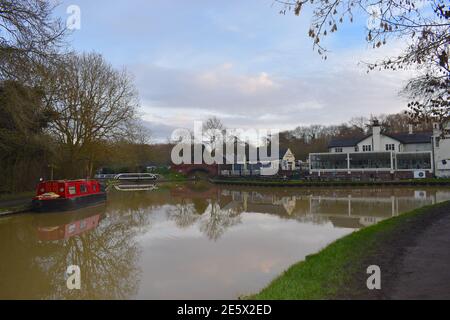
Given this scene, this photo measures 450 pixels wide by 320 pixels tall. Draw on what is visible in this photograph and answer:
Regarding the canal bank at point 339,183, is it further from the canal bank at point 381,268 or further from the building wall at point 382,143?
the canal bank at point 381,268

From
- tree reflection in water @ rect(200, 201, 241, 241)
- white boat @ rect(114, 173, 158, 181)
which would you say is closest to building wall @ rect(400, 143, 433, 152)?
tree reflection in water @ rect(200, 201, 241, 241)

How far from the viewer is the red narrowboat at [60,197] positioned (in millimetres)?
18203

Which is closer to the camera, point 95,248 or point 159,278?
point 159,278

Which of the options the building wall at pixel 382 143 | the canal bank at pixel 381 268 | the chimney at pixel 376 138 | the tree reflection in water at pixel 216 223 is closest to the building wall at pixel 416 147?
the building wall at pixel 382 143

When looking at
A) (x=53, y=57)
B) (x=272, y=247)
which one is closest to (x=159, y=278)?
(x=272, y=247)

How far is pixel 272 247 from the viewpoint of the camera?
1056cm

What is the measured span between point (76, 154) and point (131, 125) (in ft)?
15.9

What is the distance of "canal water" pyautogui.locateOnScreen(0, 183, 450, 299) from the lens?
7168mm

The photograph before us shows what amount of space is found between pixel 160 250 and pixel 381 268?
6.06m

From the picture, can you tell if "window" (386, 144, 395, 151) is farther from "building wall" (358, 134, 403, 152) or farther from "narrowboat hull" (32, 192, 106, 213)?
"narrowboat hull" (32, 192, 106, 213)

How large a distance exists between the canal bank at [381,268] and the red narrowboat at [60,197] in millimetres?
13967

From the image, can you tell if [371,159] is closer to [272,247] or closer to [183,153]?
[183,153]

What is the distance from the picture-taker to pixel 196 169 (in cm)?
5966

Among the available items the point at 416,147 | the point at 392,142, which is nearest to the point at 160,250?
the point at 392,142
